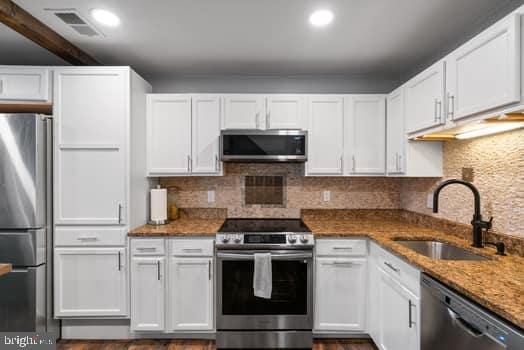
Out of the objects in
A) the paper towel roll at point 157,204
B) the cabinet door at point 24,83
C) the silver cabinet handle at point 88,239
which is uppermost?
the cabinet door at point 24,83

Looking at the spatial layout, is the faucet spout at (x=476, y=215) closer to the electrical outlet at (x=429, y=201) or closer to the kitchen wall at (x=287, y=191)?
the electrical outlet at (x=429, y=201)

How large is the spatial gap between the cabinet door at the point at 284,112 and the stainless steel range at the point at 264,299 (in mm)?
1087

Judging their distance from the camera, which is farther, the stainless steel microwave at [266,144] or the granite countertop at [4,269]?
the stainless steel microwave at [266,144]

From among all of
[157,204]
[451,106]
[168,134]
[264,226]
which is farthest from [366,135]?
[157,204]

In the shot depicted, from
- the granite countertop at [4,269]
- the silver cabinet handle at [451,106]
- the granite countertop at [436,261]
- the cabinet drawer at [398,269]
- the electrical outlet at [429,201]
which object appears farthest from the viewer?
the electrical outlet at [429,201]

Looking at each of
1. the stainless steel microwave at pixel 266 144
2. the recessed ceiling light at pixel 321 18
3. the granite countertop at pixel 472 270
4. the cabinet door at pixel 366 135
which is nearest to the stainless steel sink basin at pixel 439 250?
the granite countertop at pixel 472 270

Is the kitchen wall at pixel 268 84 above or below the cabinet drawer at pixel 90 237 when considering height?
above

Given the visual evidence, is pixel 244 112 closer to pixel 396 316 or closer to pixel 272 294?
pixel 272 294

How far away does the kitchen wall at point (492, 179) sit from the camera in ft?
5.90

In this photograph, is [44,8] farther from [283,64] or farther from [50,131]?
[283,64]

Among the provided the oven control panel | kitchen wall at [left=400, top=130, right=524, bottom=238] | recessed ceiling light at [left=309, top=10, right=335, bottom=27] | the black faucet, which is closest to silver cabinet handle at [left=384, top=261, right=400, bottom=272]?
the black faucet

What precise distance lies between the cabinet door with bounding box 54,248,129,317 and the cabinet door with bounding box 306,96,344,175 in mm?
1891

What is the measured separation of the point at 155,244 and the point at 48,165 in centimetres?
107

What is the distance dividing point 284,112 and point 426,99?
47.9 inches
